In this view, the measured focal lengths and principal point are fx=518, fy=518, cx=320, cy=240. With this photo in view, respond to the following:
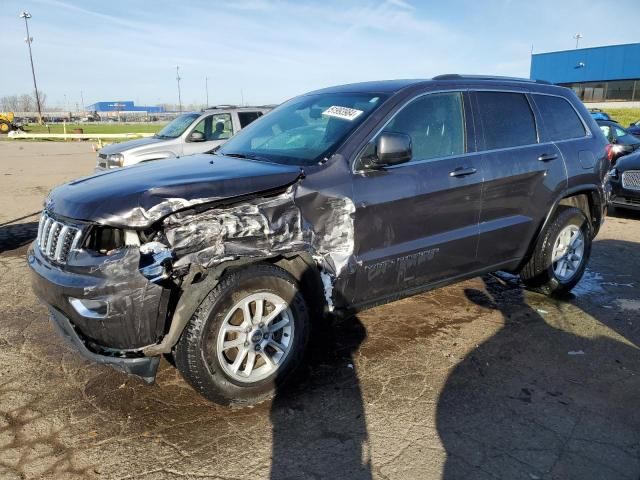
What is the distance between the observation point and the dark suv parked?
112 inches

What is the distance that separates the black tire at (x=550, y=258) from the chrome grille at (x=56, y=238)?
3866 millimetres

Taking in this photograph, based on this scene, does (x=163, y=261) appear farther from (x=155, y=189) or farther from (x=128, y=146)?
(x=128, y=146)

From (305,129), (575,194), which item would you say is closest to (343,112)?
(305,129)

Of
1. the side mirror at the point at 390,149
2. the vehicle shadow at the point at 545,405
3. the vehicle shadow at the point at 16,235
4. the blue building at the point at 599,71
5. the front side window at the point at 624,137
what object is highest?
the blue building at the point at 599,71

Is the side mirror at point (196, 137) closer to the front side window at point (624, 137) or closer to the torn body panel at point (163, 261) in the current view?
the torn body panel at point (163, 261)

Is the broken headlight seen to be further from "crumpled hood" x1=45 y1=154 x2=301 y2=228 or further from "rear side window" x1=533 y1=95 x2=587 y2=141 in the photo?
"rear side window" x1=533 y1=95 x2=587 y2=141

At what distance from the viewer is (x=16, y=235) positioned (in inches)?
293

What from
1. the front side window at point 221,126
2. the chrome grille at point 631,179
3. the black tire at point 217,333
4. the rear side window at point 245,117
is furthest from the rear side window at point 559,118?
the front side window at point 221,126

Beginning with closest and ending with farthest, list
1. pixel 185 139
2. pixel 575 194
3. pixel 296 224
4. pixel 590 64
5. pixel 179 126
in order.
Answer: pixel 296 224, pixel 575 194, pixel 185 139, pixel 179 126, pixel 590 64

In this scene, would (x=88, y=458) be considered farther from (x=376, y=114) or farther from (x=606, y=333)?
(x=606, y=333)

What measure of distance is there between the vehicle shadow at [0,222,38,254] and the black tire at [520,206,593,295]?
630cm

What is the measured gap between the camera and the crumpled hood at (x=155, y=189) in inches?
110

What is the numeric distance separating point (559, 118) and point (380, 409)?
11.1 ft

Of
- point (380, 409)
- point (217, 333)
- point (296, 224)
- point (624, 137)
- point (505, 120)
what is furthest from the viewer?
point (624, 137)
